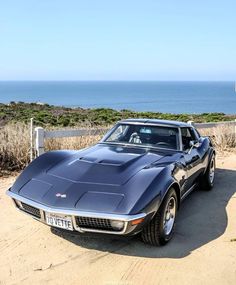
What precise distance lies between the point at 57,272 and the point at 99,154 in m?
1.77

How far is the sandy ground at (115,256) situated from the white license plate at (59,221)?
29 centimetres

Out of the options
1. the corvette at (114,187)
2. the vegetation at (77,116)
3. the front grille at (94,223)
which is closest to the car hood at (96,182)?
the corvette at (114,187)

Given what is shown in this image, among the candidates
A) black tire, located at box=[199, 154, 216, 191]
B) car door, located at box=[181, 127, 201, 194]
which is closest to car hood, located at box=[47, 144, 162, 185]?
car door, located at box=[181, 127, 201, 194]

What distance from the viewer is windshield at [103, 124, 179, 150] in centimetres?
565

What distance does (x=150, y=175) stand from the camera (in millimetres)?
4277

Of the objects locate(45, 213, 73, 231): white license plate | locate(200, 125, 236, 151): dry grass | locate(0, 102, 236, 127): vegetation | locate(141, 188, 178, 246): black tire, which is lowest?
locate(0, 102, 236, 127): vegetation

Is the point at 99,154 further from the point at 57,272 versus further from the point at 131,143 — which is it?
the point at 57,272

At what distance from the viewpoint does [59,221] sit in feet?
12.9

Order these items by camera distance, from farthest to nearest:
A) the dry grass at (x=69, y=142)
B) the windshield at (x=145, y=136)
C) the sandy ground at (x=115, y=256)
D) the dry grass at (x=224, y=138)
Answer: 1. the dry grass at (x=224, y=138)
2. the dry grass at (x=69, y=142)
3. the windshield at (x=145, y=136)
4. the sandy ground at (x=115, y=256)

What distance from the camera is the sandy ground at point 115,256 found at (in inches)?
145

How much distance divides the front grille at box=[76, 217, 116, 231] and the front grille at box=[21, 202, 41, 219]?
523mm

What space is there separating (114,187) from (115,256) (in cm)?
76

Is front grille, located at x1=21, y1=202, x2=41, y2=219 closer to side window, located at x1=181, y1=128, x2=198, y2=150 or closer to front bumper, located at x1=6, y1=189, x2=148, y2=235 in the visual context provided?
front bumper, located at x1=6, y1=189, x2=148, y2=235

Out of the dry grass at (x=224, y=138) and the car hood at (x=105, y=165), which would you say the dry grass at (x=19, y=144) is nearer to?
the car hood at (x=105, y=165)
